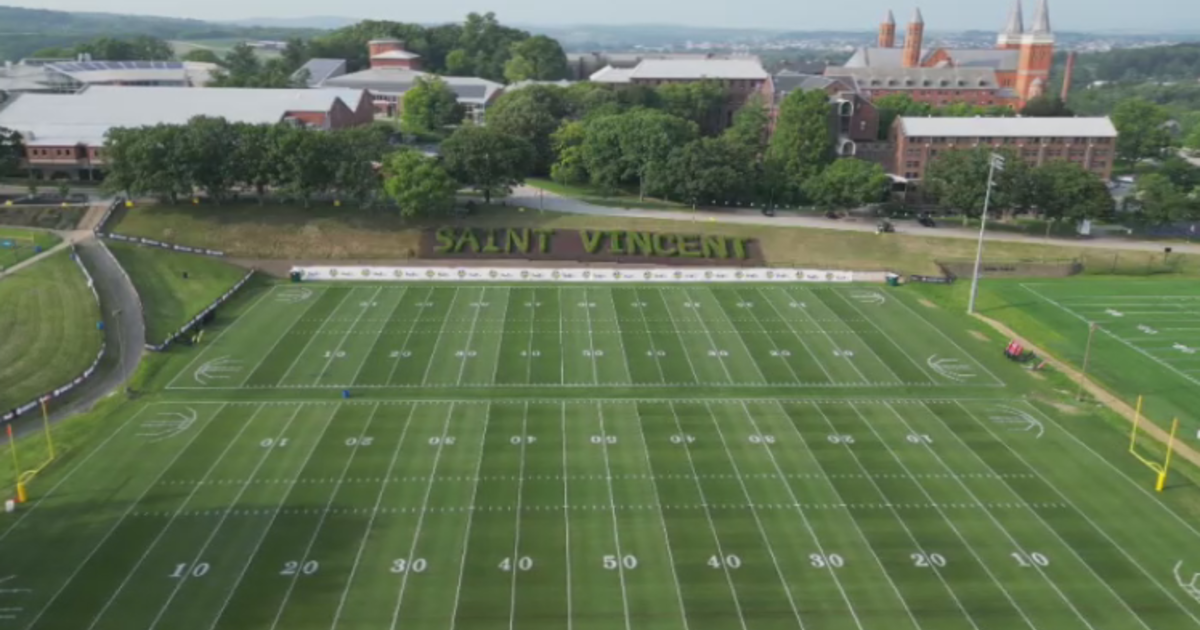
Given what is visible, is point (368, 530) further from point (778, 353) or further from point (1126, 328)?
point (1126, 328)

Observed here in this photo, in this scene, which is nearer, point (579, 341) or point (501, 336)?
point (579, 341)

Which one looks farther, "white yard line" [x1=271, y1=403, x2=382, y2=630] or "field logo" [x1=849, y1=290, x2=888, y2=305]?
"field logo" [x1=849, y1=290, x2=888, y2=305]

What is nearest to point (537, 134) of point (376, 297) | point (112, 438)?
point (376, 297)

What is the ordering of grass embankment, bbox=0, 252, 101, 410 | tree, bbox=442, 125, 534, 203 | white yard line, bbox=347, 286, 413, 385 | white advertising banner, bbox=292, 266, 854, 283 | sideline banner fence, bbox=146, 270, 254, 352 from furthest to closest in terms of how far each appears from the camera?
tree, bbox=442, 125, 534, 203
white advertising banner, bbox=292, 266, 854, 283
sideline banner fence, bbox=146, 270, 254, 352
white yard line, bbox=347, 286, 413, 385
grass embankment, bbox=0, 252, 101, 410

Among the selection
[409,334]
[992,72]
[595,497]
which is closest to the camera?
[595,497]

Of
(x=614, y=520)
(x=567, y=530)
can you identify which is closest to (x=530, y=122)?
(x=614, y=520)

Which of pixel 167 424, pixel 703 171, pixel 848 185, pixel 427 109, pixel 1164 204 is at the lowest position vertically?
pixel 167 424

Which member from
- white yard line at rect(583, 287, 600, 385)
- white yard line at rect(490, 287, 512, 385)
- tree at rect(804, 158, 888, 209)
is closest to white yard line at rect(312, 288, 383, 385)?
white yard line at rect(490, 287, 512, 385)

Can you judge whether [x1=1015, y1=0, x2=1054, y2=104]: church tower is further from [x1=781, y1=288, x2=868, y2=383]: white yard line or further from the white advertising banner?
[x1=781, y1=288, x2=868, y2=383]: white yard line
